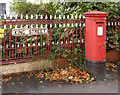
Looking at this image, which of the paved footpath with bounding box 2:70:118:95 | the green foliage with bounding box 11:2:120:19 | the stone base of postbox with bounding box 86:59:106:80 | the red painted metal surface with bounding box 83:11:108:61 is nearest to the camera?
the paved footpath with bounding box 2:70:118:95

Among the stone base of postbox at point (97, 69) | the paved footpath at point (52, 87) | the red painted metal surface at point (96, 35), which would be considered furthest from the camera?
the stone base of postbox at point (97, 69)

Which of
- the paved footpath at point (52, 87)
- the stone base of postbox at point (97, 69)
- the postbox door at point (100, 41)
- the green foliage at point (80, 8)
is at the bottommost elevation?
the paved footpath at point (52, 87)

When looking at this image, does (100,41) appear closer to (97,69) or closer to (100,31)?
(100,31)

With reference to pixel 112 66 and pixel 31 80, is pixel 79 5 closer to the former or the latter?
pixel 112 66

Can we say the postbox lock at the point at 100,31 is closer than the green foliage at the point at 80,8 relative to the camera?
Yes

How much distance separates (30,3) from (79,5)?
2.46 meters

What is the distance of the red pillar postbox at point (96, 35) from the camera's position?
4.30m

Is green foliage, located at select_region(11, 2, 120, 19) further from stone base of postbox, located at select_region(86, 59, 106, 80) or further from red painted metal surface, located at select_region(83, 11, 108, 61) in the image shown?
stone base of postbox, located at select_region(86, 59, 106, 80)

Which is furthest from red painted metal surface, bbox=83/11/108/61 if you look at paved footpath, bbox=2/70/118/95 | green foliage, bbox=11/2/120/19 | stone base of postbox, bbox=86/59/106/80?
green foliage, bbox=11/2/120/19

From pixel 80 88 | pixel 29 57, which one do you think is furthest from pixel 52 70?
pixel 80 88

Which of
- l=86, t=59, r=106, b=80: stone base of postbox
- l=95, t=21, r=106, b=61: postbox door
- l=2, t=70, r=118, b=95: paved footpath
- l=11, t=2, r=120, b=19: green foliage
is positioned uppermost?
l=11, t=2, r=120, b=19: green foliage

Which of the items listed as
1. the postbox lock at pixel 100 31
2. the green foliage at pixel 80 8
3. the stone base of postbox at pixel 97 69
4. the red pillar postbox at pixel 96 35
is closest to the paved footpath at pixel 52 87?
the stone base of postbox at pixel 97 69

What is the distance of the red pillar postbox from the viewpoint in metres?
4.30

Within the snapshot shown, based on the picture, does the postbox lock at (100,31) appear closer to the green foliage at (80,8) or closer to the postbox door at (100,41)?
the postbox door at (100,41)
